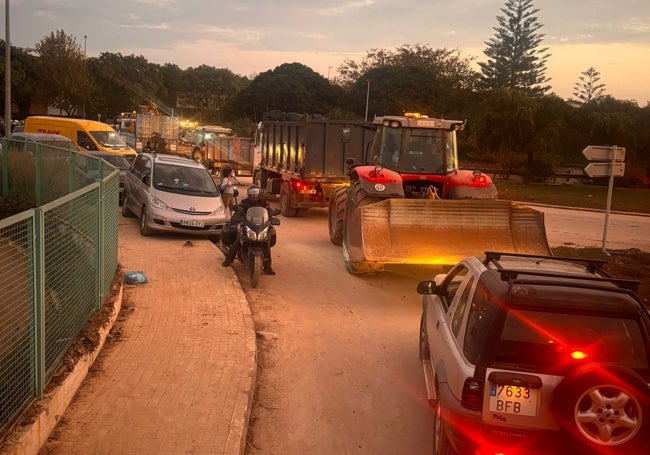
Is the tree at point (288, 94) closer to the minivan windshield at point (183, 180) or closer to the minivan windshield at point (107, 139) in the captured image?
the minivan windshield at point (107, 139)

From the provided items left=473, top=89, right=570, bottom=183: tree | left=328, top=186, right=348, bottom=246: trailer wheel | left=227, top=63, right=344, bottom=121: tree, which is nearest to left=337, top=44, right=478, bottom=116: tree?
left=227, top=63, right=344, bottom=121: tree

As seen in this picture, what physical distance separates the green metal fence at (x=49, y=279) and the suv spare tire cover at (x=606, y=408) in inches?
140

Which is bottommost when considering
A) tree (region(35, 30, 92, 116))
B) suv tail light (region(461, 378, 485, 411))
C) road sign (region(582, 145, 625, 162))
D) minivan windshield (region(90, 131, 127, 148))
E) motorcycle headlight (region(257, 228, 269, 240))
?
motorcycle headlight (region(257, 228, 269, 240))

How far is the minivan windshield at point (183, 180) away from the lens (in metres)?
15.1

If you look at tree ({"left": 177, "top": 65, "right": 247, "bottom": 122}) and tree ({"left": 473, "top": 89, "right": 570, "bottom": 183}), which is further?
tree ({"left": 177, "top": 65, "right": 247, "bottom": 122})

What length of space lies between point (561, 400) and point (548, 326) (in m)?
0.55

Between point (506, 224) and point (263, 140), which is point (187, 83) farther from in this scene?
point (506, 224)

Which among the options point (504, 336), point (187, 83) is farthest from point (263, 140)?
point (187, 83)

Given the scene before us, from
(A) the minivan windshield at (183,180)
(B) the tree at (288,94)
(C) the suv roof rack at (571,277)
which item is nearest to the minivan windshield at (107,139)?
(A) the minivan windshield at (183,180)

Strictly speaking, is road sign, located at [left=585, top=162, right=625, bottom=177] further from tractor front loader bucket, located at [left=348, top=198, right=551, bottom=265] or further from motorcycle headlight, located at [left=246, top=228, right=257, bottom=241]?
motorcycle headlight, located at [left=246, top=228, right=257, bottom=241]

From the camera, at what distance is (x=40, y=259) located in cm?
516

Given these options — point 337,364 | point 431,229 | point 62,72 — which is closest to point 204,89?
point 62,72

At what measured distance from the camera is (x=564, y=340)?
4418 mm

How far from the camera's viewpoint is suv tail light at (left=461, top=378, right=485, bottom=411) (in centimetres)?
428
